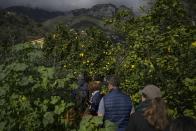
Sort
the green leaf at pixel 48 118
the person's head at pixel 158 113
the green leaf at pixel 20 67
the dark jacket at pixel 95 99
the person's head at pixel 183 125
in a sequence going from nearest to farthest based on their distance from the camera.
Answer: the person's head at pixel 183 125 → the person's head at pixel 158 113 → the green leaf at pixel 48 118 → the green leaf at pixel 20 67 → the dark jacket at pixel 95 99

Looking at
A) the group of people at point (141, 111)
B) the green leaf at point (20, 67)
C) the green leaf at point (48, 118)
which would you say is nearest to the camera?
the group of people at point (141, 111)

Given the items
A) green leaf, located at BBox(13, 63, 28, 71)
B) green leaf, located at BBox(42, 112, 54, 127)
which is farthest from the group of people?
green leaf, located at BBox(13, 63, 28, 71)

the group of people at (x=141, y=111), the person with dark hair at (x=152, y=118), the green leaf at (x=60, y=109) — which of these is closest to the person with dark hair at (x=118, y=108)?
the group of people at (x=141, y=111)

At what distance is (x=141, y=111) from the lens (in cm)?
513

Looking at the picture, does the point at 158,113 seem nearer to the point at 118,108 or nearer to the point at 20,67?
the point at 118,108

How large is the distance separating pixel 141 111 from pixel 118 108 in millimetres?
2050

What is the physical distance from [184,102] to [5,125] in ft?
7.85

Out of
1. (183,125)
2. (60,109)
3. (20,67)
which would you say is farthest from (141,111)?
(20,67)

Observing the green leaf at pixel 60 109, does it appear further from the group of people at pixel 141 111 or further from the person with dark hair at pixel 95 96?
the person with dark hair at pixel 95 96

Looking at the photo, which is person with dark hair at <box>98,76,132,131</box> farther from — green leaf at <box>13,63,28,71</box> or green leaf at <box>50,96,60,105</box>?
green leaf at <box>13,63,28,71</box>

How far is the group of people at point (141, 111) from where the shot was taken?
11.4 ft

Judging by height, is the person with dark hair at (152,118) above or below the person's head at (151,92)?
below

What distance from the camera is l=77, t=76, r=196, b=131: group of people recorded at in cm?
A: 348

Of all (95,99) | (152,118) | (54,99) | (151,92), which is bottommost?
(95,99)
